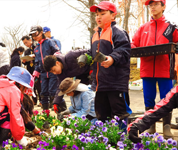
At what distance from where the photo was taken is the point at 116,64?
8.81 feet

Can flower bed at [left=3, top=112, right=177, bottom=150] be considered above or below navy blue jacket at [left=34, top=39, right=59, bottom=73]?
below

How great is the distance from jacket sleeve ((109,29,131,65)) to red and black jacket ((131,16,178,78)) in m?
0.81

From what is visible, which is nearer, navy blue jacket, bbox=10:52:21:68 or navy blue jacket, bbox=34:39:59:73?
navy blue jacket, bbox=34:39:59:73

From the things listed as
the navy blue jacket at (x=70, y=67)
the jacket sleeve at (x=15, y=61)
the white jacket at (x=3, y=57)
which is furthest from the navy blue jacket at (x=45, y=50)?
the jacket sleeve at (x=15, y=61)

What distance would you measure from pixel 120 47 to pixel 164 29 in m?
1.04

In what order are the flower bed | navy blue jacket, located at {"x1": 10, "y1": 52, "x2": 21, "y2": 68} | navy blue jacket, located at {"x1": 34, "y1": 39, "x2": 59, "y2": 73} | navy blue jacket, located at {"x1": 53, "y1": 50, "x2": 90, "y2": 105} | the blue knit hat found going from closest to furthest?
the flower bed
the blue knit hat
navy blue jacket, located at {"x1": 53, "y1": 50, "x2": 90, "y2": 105}
navy blue jacket, located at {"x1": 34, "y1": 39, "x2": 59, "y2": 73}
navy blue jacket, located at {"x1": 10, "y1": 52, "x2": 21, "y2": 68}

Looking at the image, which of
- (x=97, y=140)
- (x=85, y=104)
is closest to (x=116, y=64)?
(x=97, y=140)

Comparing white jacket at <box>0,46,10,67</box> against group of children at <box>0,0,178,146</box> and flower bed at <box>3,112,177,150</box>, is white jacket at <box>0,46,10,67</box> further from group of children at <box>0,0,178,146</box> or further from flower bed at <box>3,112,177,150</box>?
flower bed at <box>3,112,177,150</box>

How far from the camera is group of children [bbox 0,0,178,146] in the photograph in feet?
8.39

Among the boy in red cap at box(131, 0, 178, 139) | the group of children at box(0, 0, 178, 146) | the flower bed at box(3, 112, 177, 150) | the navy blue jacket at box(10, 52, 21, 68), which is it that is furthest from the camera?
the navy blue jacket at box(10, 52, 21, 68)

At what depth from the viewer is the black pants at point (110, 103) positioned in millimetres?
2760

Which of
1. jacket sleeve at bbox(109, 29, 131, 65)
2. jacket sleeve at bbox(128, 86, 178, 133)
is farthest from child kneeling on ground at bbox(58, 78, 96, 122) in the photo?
jacket sleeve at bbox(128, 86, 178, 133)

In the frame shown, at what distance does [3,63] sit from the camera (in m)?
4.72

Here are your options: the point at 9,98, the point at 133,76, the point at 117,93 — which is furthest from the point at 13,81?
the point at 133,76
